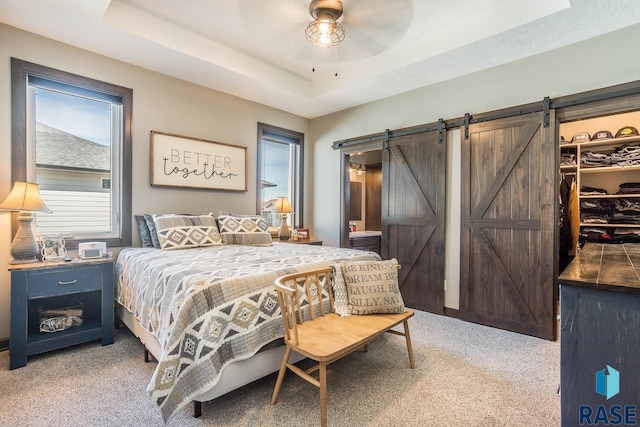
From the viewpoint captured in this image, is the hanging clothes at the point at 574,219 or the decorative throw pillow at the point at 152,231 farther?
the hanging clothes at the point at 574,219

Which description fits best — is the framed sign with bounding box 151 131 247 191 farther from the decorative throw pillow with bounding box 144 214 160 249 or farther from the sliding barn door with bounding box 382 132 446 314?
the sliding barn door with bounding box 382 132 446 314

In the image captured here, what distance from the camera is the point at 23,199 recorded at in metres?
2.37

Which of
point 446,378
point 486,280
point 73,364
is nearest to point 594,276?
point 446,378

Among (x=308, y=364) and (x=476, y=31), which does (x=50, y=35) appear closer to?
(x=308, y=364)

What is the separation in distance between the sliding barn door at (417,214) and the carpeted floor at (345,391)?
109cm

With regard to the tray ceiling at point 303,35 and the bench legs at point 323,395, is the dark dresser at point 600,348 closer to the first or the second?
the bench legs at point 323,395

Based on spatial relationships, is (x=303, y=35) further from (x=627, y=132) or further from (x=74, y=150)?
(x=627, y=132)

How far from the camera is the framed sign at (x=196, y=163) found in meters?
3.41

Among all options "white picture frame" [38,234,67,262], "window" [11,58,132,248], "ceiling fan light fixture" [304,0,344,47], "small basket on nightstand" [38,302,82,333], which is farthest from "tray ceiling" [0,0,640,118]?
"small basket on nightstand" [38,302,82,333]

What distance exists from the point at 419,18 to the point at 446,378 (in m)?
2.96

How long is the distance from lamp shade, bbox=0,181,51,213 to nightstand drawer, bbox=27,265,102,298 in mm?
497

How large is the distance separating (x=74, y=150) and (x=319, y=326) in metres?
2.93

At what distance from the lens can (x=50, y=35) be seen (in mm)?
2707

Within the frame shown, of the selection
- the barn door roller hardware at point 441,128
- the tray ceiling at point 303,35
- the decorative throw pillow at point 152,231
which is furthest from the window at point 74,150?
the barn door roller hardware at point 441,128
